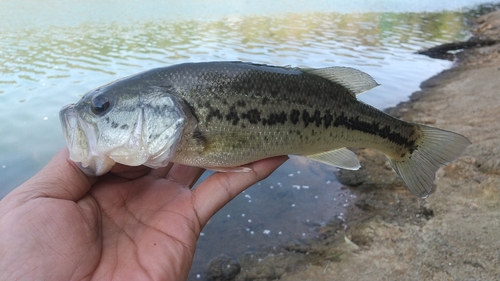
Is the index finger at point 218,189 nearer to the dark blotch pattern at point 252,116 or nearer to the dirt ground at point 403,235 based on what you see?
the dark blotch pattern at point 252,116

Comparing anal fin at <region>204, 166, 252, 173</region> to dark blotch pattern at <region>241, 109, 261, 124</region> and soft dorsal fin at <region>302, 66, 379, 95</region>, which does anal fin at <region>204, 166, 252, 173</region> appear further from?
soft dorsal fin at <region>302, 66, 379, 95</region>

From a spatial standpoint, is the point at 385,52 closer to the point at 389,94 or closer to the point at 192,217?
the point at 389,94

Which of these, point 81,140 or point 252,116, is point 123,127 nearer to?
point 81,140

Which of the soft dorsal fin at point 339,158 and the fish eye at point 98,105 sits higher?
the fish eye at point 98,105

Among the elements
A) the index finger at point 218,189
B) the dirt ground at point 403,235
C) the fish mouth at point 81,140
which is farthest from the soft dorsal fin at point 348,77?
the dirt ground at point 403,235

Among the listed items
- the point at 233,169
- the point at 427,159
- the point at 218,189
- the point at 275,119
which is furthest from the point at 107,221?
the point at 427,159

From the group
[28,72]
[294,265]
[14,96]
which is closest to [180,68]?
[294,265]

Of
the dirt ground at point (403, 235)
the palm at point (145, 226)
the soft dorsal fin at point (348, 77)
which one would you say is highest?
the soft dorsal fin at point (348, 77)
